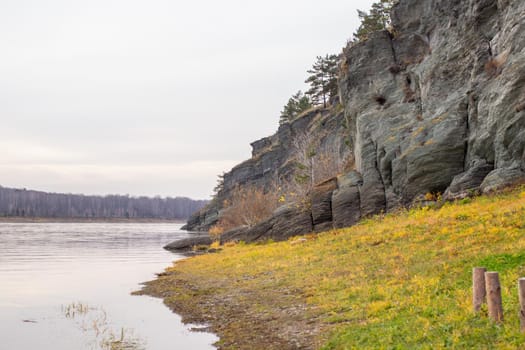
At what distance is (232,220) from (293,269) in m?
55.2

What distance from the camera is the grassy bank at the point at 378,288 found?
11992 millimetres

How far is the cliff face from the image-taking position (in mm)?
31844

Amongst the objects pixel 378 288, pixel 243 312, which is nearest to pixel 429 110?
pixel 378 288

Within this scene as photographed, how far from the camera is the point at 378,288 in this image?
17078 mm

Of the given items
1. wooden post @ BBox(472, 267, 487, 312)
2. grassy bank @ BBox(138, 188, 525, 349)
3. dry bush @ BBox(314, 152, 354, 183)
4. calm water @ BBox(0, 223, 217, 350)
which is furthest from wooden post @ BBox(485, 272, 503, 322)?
dry bush @ BBox(314, 152, 354, 183)

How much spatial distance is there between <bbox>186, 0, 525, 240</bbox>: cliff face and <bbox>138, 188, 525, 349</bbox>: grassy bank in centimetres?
484

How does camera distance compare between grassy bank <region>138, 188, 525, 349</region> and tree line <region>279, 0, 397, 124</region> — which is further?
tree line <region>279, 0, 397, 124</region>

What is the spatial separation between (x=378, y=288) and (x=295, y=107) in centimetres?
12095

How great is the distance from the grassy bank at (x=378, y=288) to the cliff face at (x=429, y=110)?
4.84m

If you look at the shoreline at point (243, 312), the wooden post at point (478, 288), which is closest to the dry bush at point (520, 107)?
the shoreline at point (243, 312)

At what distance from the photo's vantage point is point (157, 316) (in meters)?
19.7

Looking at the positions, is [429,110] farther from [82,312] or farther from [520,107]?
[82,312]

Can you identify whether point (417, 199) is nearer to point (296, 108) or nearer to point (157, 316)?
point (157, 316)

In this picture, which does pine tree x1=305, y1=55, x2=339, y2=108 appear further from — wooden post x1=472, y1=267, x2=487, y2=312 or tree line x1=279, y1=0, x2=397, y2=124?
wooden post x1=472, y1=267, x2=487, y2=312
